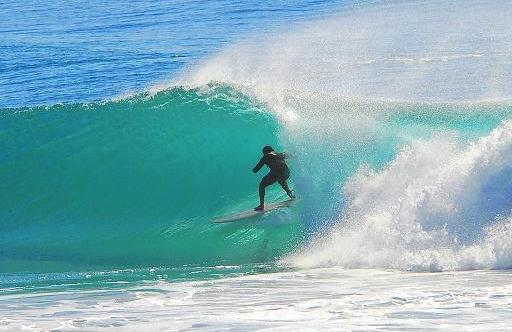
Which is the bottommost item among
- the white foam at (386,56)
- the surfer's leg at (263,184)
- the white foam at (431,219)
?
the white foam at (431,219)

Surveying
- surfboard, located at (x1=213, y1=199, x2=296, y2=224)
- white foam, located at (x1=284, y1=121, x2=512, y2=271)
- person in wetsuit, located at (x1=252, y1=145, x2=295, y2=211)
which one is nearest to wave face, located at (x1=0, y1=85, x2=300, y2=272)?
surfboard, located at (x1=213, y1=199, x2=296, y2=224)

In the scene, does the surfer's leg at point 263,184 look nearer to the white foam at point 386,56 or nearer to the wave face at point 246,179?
the wave face at point 246,179

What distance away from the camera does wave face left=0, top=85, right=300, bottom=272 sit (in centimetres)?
1306

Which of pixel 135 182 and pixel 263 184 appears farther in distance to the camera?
pixel 135 182

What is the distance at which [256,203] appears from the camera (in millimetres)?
14000

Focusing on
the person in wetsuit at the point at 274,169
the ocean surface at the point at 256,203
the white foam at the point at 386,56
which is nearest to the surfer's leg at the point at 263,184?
the person in wetsuit at the point at 274,169

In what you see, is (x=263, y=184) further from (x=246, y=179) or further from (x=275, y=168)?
(x=246, y=179)

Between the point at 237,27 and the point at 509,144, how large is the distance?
21772mm

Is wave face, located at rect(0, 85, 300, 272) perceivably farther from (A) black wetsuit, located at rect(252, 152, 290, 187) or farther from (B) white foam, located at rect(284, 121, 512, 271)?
(B) white foam, located at rect(284, 121, 512, 271)

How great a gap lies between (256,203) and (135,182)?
2.32 meters

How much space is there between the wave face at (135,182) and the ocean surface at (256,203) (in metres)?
0.03

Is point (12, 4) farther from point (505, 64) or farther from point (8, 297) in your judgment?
point (8, 297)

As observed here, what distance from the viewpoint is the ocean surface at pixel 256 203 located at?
9.62 meters

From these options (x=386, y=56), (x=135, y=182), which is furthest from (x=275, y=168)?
(x=386, y=56)
